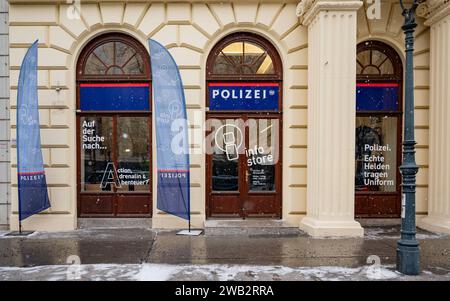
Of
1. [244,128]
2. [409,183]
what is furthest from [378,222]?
[409,183]

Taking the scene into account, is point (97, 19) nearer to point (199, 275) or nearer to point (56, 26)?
point (56, 26)

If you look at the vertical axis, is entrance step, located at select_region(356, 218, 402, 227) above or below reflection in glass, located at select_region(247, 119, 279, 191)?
below

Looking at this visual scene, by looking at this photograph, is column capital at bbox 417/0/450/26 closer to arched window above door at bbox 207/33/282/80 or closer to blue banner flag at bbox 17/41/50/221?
arched window above door at bbox 207/33/282/80

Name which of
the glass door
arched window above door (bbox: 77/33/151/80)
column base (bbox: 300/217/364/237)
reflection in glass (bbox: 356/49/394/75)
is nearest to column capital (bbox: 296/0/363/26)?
reflection in glass (bbox: 356/49/394/75)

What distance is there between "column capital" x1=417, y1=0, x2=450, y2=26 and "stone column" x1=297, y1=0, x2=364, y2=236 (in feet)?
7.25

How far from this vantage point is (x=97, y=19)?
10539mm

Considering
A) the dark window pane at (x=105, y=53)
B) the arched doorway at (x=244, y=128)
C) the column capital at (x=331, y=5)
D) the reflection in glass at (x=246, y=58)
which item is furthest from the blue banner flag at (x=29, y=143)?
the column capital at (x=331, y=5)

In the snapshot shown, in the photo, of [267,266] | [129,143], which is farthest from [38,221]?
[267,266]

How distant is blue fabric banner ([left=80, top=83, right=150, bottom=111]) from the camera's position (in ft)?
35.3

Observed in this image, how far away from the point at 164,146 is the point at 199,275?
4045 millimetres

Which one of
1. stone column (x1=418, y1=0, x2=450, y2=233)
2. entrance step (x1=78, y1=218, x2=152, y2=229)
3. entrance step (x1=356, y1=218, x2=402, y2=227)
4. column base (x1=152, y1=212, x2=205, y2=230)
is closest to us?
stone column (x1=418, y1=0, x2=450, y2=233)

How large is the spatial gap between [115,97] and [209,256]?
512 centimetres

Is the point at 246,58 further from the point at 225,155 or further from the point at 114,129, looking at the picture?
the point at 114,129
